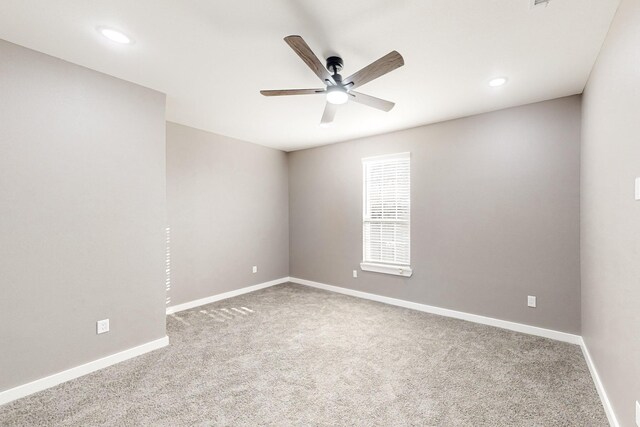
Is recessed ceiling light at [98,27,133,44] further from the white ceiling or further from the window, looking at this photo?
the window

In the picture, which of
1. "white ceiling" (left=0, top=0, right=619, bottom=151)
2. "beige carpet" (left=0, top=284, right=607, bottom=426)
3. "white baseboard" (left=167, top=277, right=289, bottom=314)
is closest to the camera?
"white ceiling" (left=0, top=0, right=619, bottom=151)

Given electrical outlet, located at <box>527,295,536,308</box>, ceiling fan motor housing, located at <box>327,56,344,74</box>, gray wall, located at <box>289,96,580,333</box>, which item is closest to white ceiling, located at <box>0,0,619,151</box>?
ceiling fan motor housing, located at <box>327,56,344,74</box>

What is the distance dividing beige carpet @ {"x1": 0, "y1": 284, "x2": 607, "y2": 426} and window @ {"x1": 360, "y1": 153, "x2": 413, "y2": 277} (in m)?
1.08

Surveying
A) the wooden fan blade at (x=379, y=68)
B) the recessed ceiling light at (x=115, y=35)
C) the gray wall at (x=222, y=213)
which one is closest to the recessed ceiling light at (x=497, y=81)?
the wooden fan blade at (x=379, y=68)

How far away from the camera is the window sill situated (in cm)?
422

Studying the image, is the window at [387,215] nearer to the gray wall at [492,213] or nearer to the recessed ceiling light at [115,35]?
the gray wall at [492,213]

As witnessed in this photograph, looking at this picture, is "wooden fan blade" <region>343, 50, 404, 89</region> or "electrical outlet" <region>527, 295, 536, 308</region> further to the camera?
"electrical outlet" <region>527, 295, 536, 308</region>

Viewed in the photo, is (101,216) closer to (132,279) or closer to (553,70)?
(132,279)

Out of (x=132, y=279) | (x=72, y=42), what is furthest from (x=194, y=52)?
(x=132, y=279)

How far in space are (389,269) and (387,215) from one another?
0.81 meters

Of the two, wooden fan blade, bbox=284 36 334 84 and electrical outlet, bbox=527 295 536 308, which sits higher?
wooden fan blade, bbox=284 36 334 84

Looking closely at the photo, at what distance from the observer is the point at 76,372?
2430mm

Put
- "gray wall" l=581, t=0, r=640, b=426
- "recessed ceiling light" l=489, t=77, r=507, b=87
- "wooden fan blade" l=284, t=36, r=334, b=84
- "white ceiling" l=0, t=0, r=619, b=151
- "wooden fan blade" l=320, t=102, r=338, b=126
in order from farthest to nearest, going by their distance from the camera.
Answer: "recessed ceiling light" l=489, t=77, r=507, b=87, "wooden fan blade" l=320, t=102, r=338, b=126, "white ceiling" l=0, t=0, r=619, b=151, "wooden fan blade" l=284, t=36, r=334, b=84, "gray wall" l=581, t=0, r=640, b=426

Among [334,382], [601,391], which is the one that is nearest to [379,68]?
[334,382]
